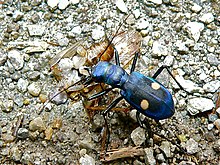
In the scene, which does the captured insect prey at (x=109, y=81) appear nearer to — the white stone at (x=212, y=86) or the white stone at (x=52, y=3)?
the white stone at (x=212, y=86)

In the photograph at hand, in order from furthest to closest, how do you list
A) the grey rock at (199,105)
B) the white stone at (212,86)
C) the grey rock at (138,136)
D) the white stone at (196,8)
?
the white stone at (196,8)
the white stone at (212,86)
the grey rock at (199,105)
the grey rock at (138,136)

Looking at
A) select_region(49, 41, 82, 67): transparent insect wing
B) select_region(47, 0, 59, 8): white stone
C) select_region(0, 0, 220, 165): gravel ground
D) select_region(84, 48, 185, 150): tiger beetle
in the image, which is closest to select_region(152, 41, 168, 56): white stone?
select_region(0, 0, 220, 165): gravel ground

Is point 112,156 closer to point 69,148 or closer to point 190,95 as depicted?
point 69,148

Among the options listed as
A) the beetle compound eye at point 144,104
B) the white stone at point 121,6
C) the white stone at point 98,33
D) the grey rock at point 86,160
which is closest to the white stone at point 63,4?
the white stone at point 98,33

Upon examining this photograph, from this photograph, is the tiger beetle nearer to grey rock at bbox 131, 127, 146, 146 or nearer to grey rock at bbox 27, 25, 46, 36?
grey rock at bbox 131, 127, 146, 146

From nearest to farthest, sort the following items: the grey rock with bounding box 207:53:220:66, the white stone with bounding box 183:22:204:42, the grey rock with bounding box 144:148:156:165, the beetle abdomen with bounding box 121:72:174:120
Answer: the beetle abdomen with bounding box 121:72:174:120 < the grey rock with bounding box 144:148:156:165 < the grey rock with bounding box 207:53:220:66 < the white stone with bounding box 183:22:204:42

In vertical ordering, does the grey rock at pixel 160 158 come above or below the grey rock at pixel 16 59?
below

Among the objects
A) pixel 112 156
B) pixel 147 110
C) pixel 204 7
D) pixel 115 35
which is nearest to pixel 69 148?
pixel 112 156

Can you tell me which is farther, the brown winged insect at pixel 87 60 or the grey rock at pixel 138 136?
the brown winged insect at pixel 87 60
